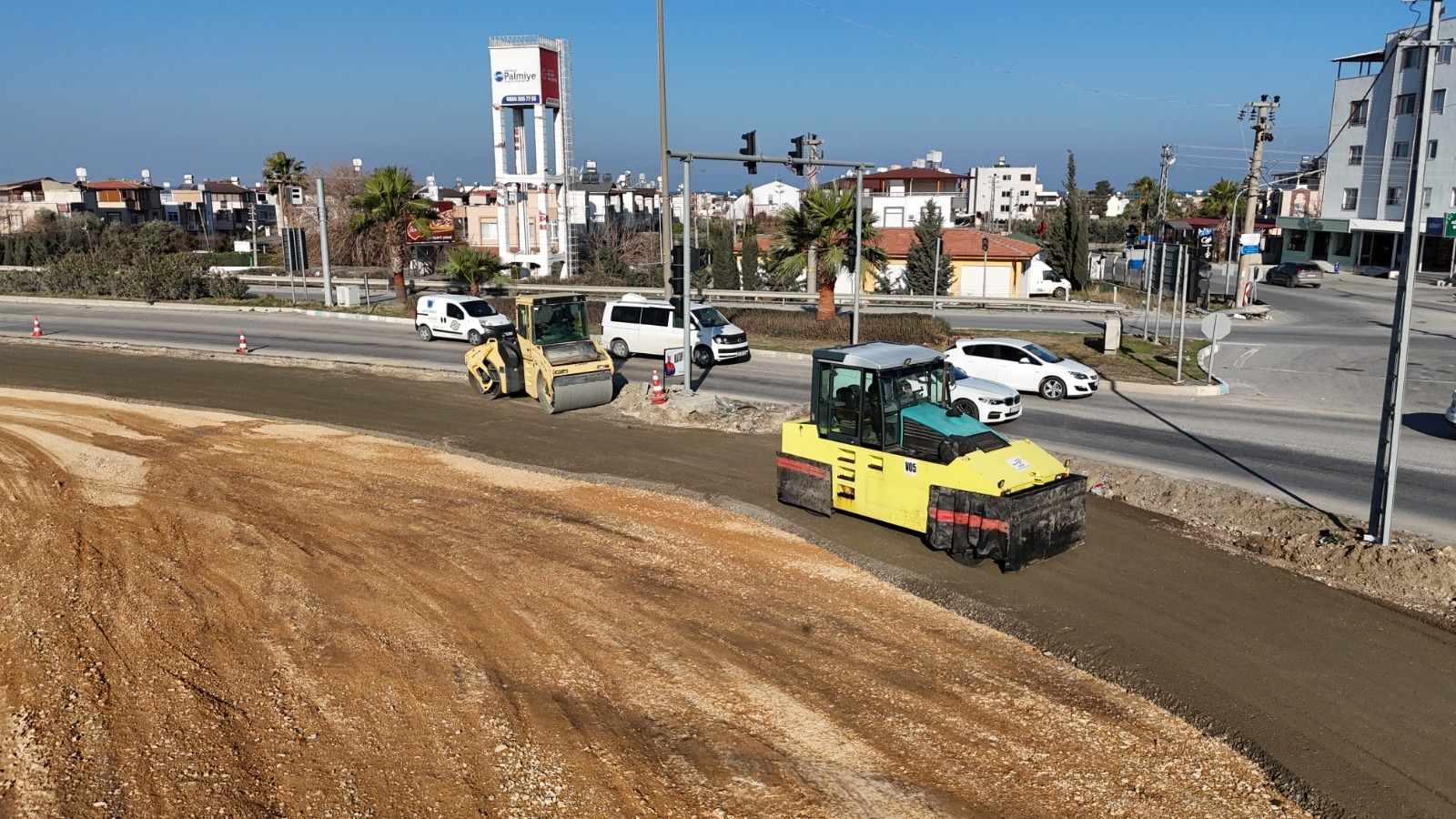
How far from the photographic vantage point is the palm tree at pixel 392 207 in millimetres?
39781

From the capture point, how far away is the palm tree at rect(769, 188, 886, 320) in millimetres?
28984

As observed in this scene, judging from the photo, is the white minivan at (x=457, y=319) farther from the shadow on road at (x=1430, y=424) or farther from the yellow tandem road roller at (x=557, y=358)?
the shadow on road at (x=1430, y=424)

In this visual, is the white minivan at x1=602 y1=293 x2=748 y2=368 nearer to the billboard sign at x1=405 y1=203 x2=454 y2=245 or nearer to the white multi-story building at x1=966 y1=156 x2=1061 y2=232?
the billboard sign at x1=405 y1=203 x2=454 y2=245

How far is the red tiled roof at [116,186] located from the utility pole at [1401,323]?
109m

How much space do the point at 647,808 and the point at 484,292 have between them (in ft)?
131

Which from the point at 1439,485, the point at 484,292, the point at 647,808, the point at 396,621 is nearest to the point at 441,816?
the point at 647,808

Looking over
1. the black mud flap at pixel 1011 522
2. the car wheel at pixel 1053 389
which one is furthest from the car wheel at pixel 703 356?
the black mud flap at pixel 1011 522

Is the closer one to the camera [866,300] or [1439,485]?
[1439,485]

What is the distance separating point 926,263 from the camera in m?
51.2

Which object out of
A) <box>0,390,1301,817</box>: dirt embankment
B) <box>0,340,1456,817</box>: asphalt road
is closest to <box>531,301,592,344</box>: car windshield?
<box>0,340,1456,817</box>: asphalt road

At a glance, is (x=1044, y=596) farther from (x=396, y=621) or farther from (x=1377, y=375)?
(x=1377, y=375)

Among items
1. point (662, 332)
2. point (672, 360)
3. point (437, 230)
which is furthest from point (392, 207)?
point (672, 360)

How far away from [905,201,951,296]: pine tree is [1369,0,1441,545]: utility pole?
39.7 m

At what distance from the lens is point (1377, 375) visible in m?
25.5
